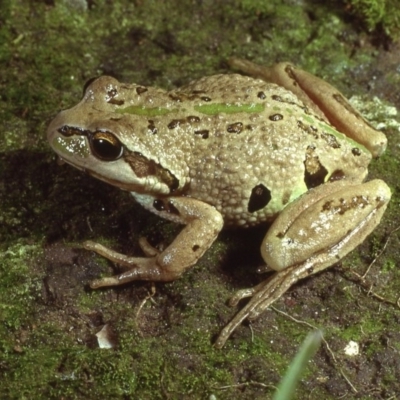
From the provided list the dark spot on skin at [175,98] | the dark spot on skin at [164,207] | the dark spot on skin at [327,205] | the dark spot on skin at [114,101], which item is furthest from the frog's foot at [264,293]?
the dark spot on skin at [114,101]

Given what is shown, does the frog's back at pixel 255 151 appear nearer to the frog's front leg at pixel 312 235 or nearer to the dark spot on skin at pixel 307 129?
the dark spot on skin at pixel 307 129

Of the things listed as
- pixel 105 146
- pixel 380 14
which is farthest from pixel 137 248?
pixel 380 14

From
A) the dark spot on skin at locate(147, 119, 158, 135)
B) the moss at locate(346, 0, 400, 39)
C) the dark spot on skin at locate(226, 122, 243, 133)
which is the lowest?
the dark spot on skin at locate(147, 119, 158, 135)

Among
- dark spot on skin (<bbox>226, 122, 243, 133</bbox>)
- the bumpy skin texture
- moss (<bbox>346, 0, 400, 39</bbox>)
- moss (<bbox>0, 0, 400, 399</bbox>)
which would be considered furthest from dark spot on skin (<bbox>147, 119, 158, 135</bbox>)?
moss (<bbox>346, 0, 400, 39</bbox>)

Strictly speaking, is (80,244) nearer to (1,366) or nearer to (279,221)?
(1,366)

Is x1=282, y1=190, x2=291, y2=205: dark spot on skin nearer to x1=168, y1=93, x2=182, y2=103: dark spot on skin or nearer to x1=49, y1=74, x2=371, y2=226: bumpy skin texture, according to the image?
x1=49, y1=74, x2=371, y2=226: bumpy skin texture

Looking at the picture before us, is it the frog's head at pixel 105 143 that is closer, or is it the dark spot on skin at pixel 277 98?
the frog's head at pixel 105 143

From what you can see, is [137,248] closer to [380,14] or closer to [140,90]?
[140,90]
